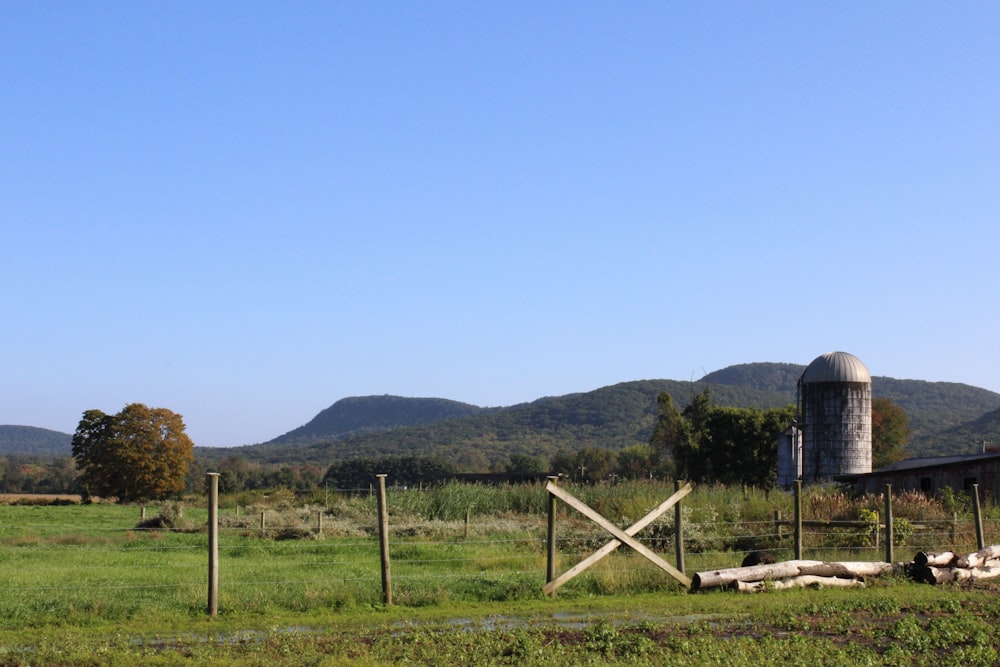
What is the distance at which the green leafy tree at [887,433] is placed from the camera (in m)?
92.9

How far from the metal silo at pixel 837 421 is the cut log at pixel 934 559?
33.3 m

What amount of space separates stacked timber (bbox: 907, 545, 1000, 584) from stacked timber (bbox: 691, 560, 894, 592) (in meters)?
0.90

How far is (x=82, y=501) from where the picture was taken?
63.4 m

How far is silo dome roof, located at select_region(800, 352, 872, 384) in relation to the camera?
170 feet

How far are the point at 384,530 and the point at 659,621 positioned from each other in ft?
14.2

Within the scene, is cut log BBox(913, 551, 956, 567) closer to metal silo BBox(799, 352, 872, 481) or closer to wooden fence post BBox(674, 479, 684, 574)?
wooden fence post BBox(674, 479, 684, 574)

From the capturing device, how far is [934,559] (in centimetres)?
1853

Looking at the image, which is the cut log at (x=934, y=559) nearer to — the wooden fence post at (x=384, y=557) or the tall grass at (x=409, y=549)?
the tall grass at (x=409, y=549)

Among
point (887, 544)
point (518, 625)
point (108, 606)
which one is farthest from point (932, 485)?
point (108, 606)

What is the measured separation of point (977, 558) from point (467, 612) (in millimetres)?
10530

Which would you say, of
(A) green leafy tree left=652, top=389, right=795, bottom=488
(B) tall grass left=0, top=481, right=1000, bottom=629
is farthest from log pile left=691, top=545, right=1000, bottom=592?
(A) green leafy tree left=652, top=389, right=795, bottom=488

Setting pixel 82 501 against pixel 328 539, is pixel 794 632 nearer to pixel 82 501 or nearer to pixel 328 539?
pixel 328 539

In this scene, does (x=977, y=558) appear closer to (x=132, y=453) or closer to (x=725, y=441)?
(x=725, y=441)

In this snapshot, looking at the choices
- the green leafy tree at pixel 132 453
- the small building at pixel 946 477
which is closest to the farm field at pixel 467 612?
the small building at pixel 946 477
